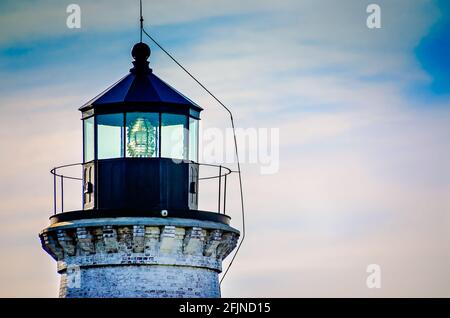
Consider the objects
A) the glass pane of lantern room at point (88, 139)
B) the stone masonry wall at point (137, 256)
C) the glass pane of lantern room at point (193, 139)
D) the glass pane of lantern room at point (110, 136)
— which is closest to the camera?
the stone masonry wall at point (137, 256)

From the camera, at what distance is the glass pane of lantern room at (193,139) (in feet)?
93.7

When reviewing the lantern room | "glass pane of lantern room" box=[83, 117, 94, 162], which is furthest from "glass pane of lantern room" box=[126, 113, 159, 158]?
"glass pane of lantern room" box=[83, 117, 94, 162]

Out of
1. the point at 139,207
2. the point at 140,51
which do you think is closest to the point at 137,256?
the point at 139,207

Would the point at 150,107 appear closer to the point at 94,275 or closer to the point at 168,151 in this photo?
the point at 168,151

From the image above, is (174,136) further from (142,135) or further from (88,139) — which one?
(88,139)

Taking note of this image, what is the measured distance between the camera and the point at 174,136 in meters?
28.3

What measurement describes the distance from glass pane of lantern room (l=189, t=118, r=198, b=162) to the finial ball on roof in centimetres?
123

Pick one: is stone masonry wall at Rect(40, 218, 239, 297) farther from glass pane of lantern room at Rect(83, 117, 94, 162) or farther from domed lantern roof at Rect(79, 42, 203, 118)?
domed lantern roof at Rect(79, 42, 203, 118)

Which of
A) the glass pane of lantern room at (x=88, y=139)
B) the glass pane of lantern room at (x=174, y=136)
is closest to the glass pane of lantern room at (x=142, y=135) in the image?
the glass pane of lantern room at (x=174, y=136)

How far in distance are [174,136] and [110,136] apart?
0.98 metres

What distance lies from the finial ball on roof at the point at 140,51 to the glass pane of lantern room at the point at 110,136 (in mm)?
1085

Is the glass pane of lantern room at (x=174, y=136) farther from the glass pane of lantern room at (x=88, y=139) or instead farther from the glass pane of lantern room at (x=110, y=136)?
the glass pane of lantern room at (x=88, y=139)

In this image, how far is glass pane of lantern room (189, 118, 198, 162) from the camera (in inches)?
1125
